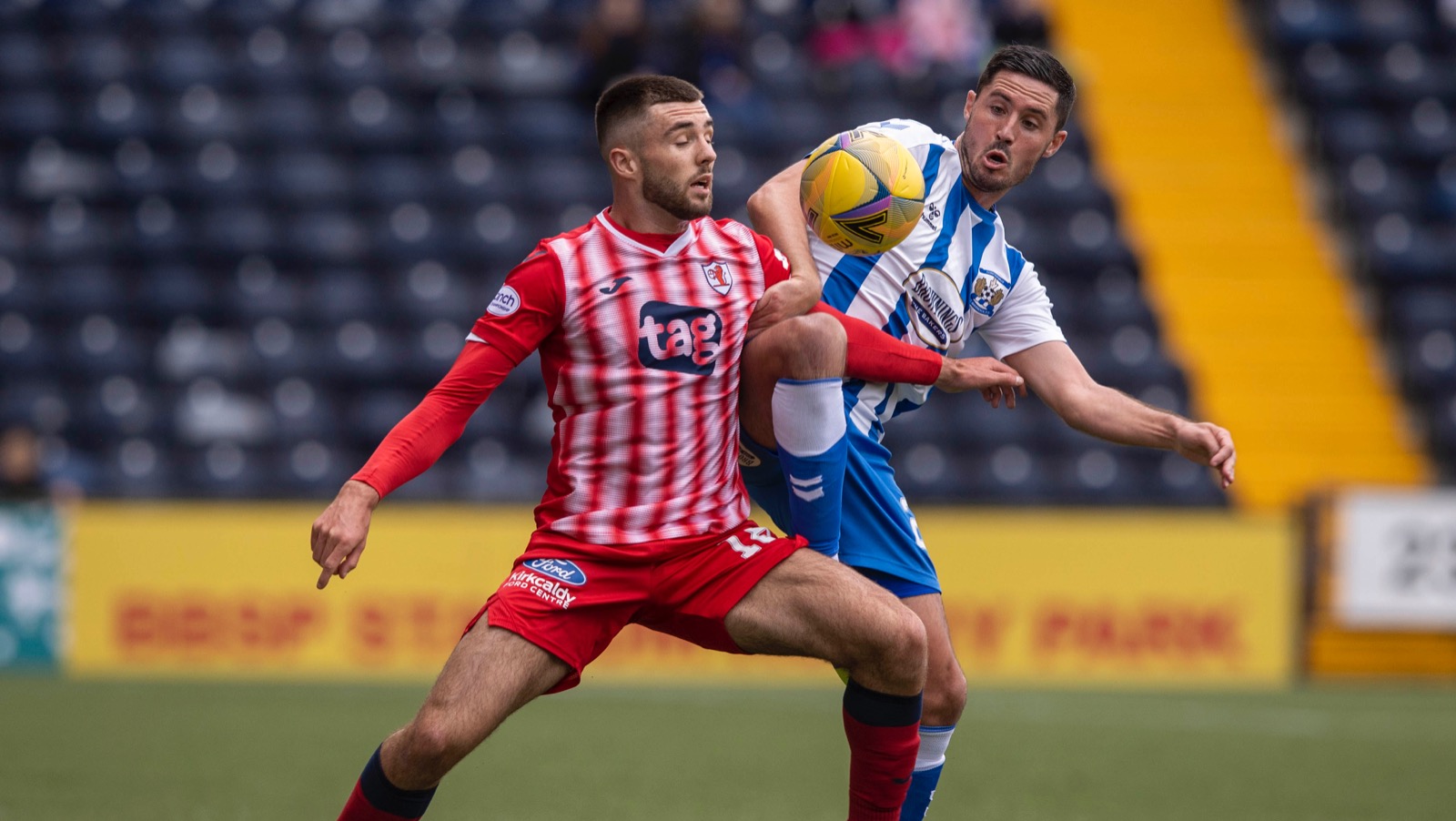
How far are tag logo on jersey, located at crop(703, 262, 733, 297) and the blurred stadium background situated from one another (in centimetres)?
286

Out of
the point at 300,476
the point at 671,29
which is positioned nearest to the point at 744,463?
the point at 300,476

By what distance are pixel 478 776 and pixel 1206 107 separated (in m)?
12.1

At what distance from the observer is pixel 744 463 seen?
4.84 m

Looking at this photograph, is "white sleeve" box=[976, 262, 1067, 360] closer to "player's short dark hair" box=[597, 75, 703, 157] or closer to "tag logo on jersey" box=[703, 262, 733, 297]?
"tag logo on jersey" box=[703, 262, 733, 297]

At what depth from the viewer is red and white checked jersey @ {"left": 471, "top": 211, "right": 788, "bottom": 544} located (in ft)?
14.2

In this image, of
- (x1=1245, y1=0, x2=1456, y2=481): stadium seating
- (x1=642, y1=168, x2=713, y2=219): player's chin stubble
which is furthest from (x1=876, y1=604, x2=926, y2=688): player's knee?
(x1=1245, y1=0, x2=1456, y2=481): stadium seating

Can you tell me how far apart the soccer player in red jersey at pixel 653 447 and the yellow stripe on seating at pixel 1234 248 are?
987 centimetres

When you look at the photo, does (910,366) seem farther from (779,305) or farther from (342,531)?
(342,531)

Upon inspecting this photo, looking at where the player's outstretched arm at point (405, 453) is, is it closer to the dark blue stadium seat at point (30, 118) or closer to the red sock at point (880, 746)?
the red sock at point (880, 746)

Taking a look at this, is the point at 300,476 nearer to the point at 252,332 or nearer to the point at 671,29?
the point at 252,332

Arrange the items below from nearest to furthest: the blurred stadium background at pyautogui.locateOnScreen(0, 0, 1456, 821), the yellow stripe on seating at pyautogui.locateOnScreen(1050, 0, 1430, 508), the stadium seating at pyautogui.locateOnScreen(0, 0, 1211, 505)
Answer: the blurred stadium background at pyautogui.locateOnScreen(0, 0, 1456, 821)
the stadium seating at pyautogui.locateOnScreen(0, 0, 1211, 505)
the yellow stripe on seating at pyautogui.locateOnScreen(1050, 0, 1430, 508)

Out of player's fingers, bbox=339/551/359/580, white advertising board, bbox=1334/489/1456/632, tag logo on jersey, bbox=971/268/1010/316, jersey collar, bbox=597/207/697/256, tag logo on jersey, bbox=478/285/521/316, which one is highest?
jersey collar, bbox=597/207/697/256

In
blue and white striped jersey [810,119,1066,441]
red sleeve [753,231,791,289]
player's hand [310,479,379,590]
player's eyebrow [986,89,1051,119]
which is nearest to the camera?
player's hand [310,479,379,590]

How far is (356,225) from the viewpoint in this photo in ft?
47.2
